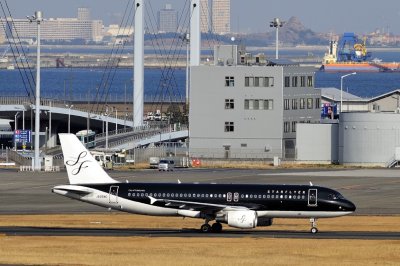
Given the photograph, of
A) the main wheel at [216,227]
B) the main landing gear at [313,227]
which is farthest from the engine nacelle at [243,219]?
the main landing gear at [313,227]

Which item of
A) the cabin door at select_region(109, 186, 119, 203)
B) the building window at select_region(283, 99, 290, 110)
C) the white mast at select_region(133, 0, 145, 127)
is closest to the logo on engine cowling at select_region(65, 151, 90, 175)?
the cabin door at select_region(109, 186, 119, 203)

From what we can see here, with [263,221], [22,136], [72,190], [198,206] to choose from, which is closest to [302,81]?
[22,136]

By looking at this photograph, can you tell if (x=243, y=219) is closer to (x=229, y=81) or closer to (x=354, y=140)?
(x=354, y=140)

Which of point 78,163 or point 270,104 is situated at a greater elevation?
point 270,104

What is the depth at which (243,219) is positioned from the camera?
250 feet

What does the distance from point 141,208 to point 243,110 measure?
3551 inches

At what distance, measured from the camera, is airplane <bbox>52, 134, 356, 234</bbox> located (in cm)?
7688

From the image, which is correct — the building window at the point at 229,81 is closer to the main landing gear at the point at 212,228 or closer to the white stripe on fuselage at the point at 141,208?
the white stripe on fuselage at the point at 141,208

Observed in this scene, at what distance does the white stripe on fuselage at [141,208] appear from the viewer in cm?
7712

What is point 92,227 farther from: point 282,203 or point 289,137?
point 289,137

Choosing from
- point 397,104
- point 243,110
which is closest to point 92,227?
point 243,110

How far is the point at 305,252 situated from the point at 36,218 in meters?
29.8

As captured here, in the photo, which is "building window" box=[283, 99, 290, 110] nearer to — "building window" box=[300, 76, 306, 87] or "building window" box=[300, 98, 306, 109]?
"building window" box=[300, 98, 306, 109]

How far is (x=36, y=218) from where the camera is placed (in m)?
90.1
